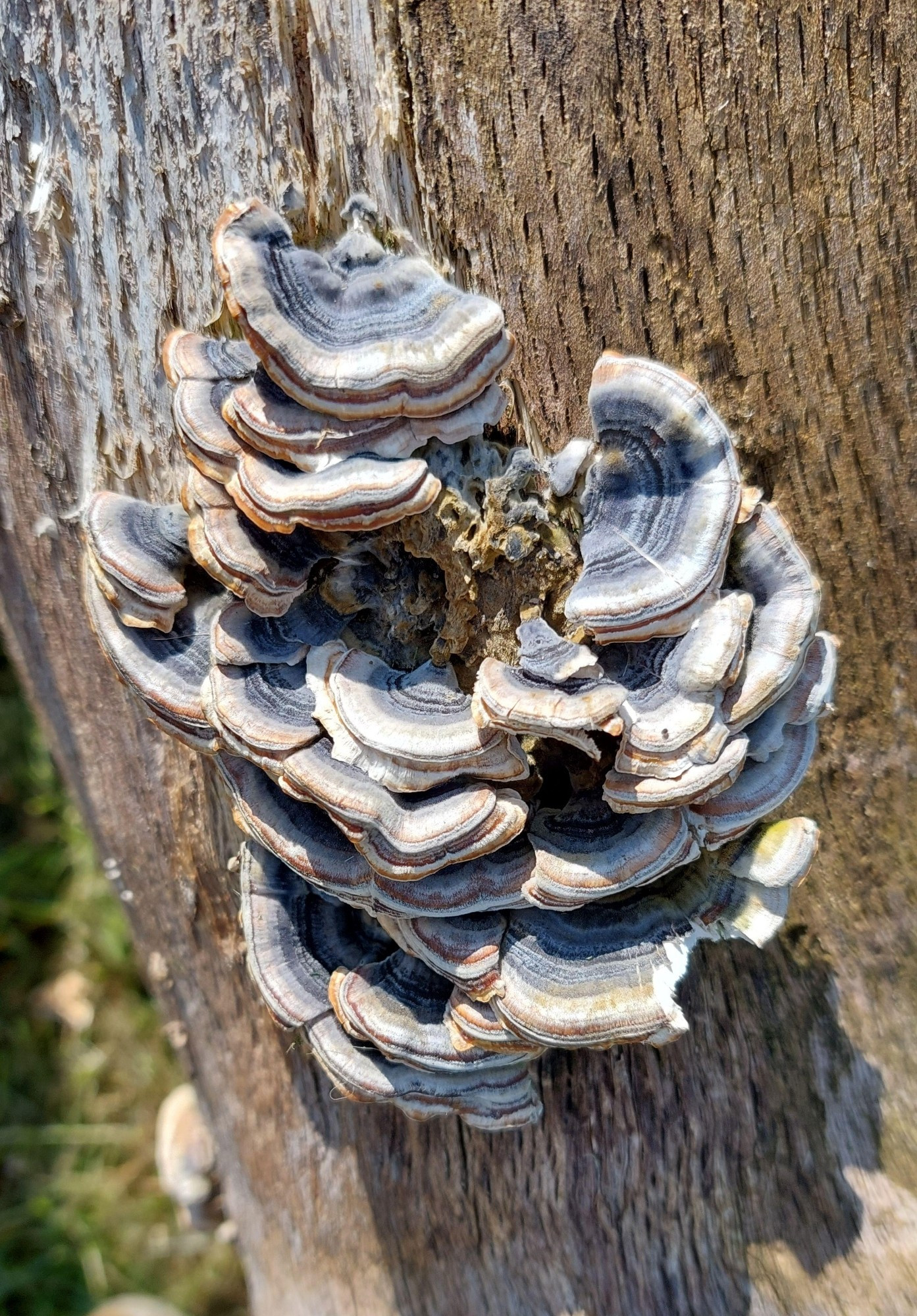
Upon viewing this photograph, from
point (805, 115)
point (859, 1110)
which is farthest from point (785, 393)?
point (859, 1110)

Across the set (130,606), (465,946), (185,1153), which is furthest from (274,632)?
(185,1153)

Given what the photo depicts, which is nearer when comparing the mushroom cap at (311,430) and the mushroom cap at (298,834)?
the mushroom cap at (311,430)

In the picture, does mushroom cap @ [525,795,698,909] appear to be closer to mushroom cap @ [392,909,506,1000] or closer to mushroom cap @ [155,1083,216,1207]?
mushroom cap @ [392,909,506,1000]

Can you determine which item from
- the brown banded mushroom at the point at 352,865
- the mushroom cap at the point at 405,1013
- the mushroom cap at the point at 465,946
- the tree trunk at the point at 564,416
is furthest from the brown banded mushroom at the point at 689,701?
the mushroom cap at the point at 405,1013

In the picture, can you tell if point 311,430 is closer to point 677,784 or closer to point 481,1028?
point 677,784

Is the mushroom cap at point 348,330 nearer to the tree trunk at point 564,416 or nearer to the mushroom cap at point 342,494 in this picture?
the mushroom cap at point 342,494

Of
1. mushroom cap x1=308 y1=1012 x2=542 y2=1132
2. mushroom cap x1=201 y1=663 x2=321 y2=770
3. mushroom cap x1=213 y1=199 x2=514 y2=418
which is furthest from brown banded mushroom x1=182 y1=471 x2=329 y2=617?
mushroom cap x1=308 y1=1012 x2=542 y2=1132

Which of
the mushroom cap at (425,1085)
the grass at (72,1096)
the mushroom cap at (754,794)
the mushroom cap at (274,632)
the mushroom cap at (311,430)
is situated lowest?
the grass at (72,1096)
